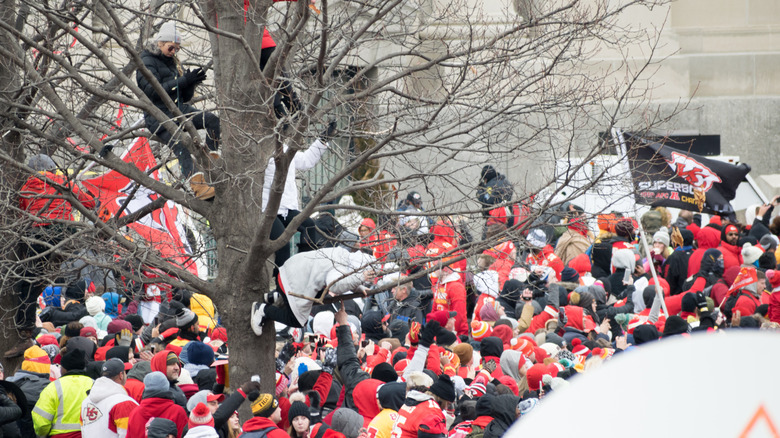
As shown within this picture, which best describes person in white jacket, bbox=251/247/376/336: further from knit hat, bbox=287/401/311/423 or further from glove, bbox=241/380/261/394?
knit hat, bbox=287/401/311/423

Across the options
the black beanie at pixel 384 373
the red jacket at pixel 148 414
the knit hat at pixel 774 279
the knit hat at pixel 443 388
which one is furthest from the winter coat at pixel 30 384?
the knit hat at pixel 774 279

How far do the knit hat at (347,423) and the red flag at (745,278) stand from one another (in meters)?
→ 6.04

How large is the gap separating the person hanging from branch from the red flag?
259 inches

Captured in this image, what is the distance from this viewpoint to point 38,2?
23.4 feet

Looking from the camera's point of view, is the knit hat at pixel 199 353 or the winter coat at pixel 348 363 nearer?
the winter coat at pixel 348 363

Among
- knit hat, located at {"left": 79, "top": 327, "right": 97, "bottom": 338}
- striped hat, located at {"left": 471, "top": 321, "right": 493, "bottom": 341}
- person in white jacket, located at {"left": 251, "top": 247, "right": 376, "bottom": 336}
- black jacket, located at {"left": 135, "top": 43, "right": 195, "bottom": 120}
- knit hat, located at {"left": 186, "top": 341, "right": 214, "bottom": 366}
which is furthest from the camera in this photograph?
striped hat, located at {"left": 471, "top": 321, "right": 493, "bottom": 341}

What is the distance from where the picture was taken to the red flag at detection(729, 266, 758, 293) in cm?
1134

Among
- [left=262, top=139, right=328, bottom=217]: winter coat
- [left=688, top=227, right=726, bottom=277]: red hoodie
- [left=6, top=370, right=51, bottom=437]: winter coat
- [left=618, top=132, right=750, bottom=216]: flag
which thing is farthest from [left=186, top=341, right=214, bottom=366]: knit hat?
[left=688, top=227, right=726, bottom=277]: red hoodie

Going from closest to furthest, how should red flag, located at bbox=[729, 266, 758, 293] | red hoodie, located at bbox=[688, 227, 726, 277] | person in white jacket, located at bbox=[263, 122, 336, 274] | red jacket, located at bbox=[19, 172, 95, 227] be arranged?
person in white jacket, located at bbox=[263, 122, 336, 274] < red jacket, located at bbox=[19, 172, 95, 227] < red flag, located at bbox=[729, 266, 758, 293] < red hoodie, located at bbox=[688, 227, 726, 277]

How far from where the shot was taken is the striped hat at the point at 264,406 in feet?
22.6

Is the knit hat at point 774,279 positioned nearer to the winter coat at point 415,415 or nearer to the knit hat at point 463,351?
the knit hat at point 463,351

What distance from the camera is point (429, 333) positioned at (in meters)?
8.80

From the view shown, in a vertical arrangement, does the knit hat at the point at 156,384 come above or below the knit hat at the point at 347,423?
above

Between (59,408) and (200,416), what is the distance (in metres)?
1.84
